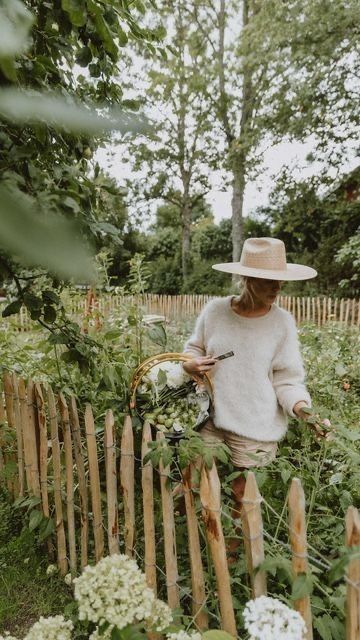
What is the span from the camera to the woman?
200 centimetres

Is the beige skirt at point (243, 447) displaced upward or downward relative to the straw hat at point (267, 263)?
downward

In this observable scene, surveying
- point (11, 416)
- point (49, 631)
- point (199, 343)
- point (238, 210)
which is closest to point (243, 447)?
point (199, 343)

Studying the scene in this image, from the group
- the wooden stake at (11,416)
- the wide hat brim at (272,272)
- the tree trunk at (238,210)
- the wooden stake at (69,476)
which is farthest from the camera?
the tree trunk at (238,210)

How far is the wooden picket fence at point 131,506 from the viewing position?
119 cm

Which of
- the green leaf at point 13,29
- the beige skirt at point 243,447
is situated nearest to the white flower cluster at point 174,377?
the beige skirt at point 243,447

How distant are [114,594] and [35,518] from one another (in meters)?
1.19

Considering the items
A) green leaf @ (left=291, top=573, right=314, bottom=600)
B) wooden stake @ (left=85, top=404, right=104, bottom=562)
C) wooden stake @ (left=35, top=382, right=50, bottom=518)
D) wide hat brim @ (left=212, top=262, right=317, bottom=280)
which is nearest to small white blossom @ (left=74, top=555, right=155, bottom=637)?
green leaf @ (left=291, top=573, right=314, bottom=600)

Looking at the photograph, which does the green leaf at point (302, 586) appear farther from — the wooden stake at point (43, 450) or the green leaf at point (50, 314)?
the wooden stake at point (43, 450)

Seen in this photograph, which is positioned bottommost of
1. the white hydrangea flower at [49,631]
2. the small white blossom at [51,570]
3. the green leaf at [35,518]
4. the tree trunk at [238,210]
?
the small white blossom at [51,570]

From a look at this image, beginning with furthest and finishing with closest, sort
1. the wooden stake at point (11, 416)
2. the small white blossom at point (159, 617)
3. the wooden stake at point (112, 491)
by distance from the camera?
the wooden stake at point (11, 416) < the wooden stake at point (112, 491) < the small white blossom at point (159, 617)

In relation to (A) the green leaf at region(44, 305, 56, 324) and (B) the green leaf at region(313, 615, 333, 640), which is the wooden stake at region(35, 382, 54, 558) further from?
(B) the green leaf at region(313, 615, 333, 640)

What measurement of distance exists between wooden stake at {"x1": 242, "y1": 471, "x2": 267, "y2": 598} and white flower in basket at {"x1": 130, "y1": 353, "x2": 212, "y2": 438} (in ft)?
2.43

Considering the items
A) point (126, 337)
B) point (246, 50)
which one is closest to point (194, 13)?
point (246, 50)

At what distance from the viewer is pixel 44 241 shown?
0.86 feet
